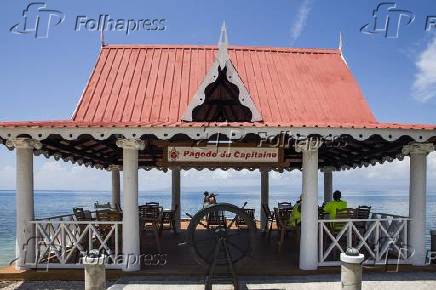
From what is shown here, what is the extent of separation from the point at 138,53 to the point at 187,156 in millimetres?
5458

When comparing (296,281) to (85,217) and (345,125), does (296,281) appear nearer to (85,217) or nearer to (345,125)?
(345,125)

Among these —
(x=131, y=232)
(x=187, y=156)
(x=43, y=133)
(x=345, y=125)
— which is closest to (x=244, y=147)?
(x=187, y=156)

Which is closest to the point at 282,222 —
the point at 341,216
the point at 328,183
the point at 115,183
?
the point at 341,216

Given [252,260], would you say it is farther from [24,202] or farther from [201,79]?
[201,79]

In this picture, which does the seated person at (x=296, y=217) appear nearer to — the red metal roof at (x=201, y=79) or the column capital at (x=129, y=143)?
the red metal roof at (x=201, y=79)

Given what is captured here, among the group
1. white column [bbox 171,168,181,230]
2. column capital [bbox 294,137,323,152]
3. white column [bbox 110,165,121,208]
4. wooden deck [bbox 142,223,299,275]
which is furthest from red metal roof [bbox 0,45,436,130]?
white column [bbox 110,165,121,208]

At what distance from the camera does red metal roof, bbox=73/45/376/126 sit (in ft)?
38.3

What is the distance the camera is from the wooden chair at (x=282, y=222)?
11305mm

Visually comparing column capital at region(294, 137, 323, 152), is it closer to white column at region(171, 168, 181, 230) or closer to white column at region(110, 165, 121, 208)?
white column at region(171, 168, 181, 230)

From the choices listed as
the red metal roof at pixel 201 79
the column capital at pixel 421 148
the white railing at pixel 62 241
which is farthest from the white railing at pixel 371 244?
the white railing at pixel 62 241

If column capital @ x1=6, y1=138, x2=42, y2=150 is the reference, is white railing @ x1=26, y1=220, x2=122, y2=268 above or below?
below

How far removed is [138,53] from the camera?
1412 centimetres

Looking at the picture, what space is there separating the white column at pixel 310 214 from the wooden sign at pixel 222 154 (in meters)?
1.06

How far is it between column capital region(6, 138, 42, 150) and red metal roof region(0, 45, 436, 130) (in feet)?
5.33
